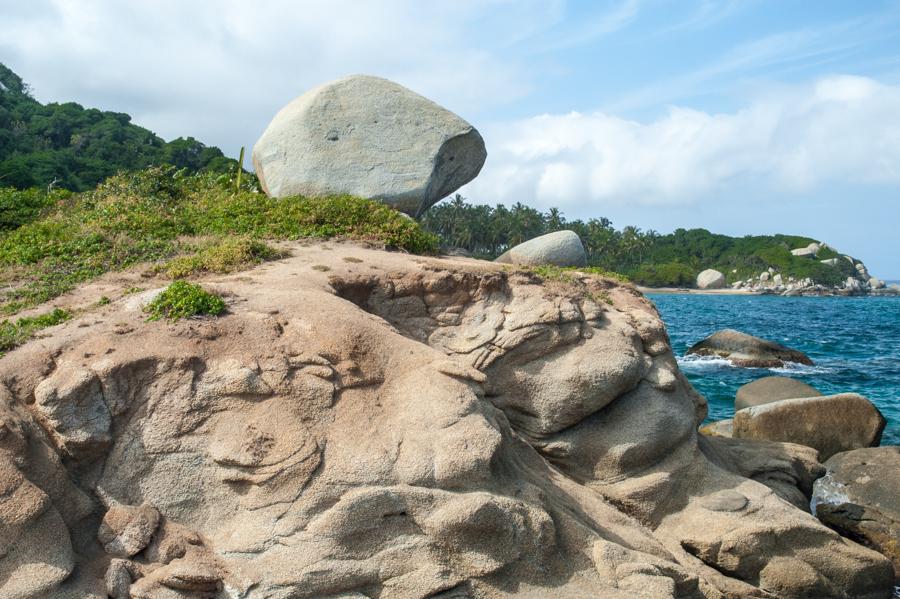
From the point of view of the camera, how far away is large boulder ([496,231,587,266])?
703 inches

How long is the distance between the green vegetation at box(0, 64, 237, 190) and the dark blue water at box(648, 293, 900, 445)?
74.8 feet

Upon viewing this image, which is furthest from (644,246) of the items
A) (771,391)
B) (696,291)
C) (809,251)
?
(771,391)

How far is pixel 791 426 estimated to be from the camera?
1753 centimetres

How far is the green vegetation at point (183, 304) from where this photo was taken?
9844 mm

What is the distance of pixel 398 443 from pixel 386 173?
10.2 meters

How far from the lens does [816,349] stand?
40.1m

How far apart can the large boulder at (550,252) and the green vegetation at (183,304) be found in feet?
28.5

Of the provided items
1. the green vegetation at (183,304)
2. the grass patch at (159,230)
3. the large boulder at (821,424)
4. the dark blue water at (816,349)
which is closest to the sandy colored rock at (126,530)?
the green vegetation at (183,304)

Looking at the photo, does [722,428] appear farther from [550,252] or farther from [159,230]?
[159,230]

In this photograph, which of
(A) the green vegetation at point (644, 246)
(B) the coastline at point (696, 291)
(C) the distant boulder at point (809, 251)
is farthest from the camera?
(C) the distant boulder at point (809, 251)

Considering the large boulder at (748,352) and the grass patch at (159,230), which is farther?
the large boulder at (748,352)

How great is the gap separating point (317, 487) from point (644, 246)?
361 ft

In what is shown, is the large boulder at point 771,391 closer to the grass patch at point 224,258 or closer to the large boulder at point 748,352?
the large boulder at point 748,352

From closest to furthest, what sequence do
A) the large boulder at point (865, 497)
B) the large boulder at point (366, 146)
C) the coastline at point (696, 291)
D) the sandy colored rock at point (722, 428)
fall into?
the large boulder at point (865, 497) → the large boulder at point (366, 146) → the sandy colored rock at point (722, 428) → the coastline at point (696, 291)
